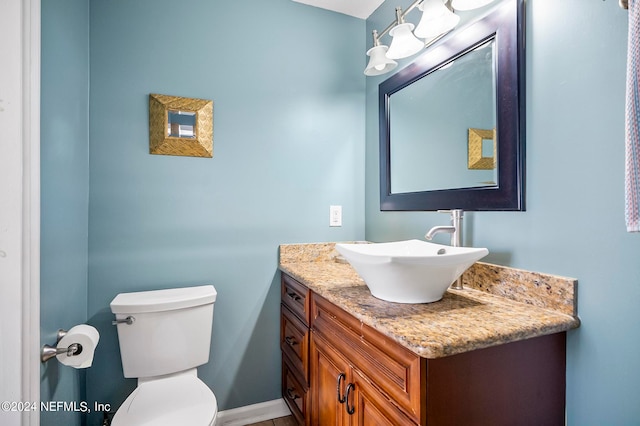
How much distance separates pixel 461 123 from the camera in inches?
50.5

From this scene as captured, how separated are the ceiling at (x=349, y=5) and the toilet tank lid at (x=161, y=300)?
69.2 inches

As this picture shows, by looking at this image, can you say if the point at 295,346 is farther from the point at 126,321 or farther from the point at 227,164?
the point at 227,164

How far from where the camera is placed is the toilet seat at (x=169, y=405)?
3.64 feet

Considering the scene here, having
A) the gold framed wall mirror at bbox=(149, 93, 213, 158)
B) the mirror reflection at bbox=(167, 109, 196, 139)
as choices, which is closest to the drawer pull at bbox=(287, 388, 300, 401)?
the gold framed wall mirror at bbox=(149, 93, 213, 158)

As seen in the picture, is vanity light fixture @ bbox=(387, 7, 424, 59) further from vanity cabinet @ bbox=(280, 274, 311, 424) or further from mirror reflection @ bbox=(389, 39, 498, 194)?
vanity cabinet @ bbox=(280, 274, 311, 424)

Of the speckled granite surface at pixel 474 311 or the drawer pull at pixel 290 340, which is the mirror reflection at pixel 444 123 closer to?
the speckled granite surface at pixel 474 311

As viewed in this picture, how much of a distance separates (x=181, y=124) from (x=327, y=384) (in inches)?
55.6

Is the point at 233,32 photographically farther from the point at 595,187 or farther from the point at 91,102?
the point at 595,187

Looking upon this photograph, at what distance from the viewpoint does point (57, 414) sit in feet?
3.58

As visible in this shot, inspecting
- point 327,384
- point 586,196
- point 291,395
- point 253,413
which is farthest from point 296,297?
point 586,196

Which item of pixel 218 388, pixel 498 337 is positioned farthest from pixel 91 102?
pixel 498 337

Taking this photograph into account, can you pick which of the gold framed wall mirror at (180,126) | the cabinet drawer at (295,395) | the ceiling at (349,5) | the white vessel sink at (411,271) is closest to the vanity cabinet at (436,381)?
the white vessel sink at (411,271)

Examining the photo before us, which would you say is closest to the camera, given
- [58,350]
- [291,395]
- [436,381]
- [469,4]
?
[436,381]

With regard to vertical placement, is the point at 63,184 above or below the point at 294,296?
above
